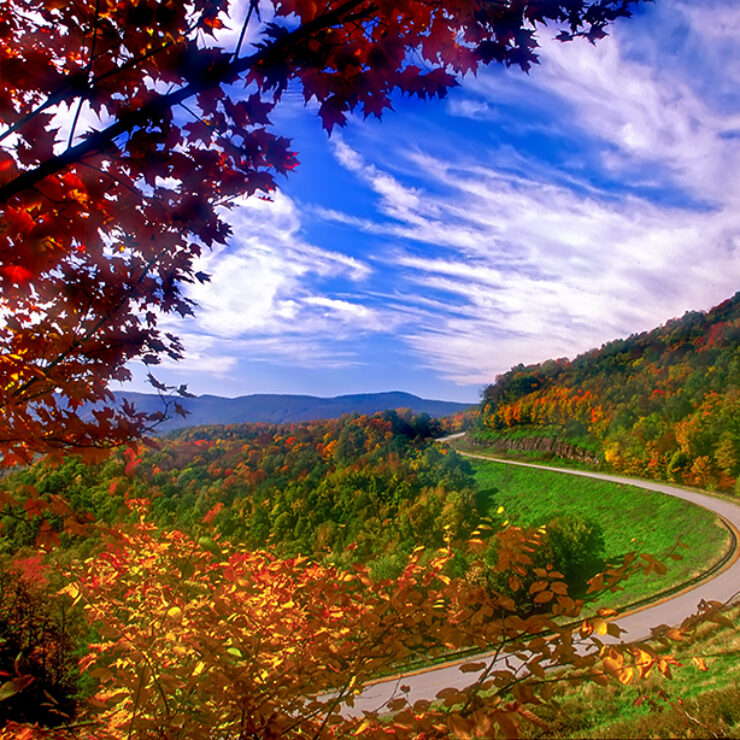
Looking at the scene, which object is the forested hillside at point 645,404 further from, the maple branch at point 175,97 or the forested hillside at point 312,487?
the maple branch at point 175,97

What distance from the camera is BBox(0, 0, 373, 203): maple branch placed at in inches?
54.7

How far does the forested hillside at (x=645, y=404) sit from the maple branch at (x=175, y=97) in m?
36.0

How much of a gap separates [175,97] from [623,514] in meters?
32.1

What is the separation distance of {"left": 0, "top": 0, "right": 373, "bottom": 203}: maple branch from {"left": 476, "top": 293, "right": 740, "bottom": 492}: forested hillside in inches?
1419

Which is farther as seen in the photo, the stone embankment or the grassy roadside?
the stone embankment

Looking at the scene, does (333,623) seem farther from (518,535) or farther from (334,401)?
(334,401)

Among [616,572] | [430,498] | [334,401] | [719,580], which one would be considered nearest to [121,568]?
[616,572]

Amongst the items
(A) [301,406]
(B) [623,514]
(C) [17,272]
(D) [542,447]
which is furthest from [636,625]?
(A) [301,406]

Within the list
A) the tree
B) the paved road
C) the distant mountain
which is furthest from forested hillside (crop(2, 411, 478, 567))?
the distant mountain

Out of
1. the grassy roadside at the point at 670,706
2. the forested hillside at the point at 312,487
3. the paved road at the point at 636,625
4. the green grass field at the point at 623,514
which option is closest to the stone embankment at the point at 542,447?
the green grass field at the point at 623,514

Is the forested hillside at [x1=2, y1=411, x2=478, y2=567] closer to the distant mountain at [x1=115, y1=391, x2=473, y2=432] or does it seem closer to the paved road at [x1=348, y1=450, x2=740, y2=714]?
the paved road at [x1=348, y1=450, x2=740, y2=714]

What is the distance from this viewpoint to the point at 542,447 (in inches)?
1863

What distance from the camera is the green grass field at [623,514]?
54.5 ft

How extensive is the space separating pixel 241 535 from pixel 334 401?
154 meters
